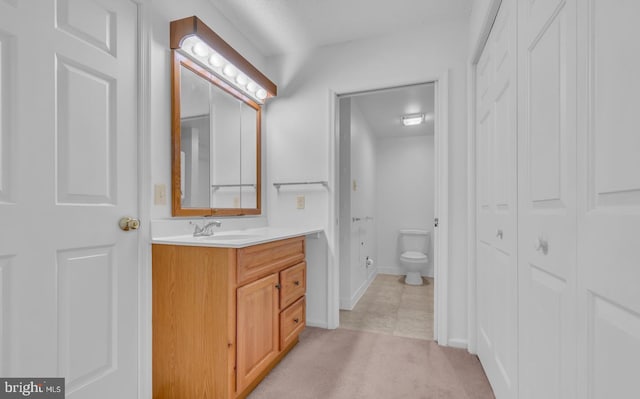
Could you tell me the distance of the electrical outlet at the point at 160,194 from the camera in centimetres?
155

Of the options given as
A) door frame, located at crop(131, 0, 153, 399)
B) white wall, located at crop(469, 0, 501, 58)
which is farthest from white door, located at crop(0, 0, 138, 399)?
white wall, located at crop(469, 0, 501, 58)

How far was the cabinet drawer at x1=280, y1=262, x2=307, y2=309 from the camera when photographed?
1.86m

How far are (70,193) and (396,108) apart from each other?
125 inches

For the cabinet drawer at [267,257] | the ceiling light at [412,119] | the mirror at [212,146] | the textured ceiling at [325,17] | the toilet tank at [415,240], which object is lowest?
the toilet tank at [415,240]

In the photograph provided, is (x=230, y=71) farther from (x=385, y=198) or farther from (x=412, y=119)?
(x=385, y=198)

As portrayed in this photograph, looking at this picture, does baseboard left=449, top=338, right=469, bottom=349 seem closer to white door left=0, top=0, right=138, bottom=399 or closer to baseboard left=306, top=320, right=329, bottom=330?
baseboard left=306, top=320, right=329, bottom=330

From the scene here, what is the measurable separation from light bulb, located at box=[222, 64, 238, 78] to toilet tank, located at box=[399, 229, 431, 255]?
10.7 feet

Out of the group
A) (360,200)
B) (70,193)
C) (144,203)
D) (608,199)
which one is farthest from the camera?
(360,200)

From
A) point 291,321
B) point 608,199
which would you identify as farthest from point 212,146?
point 608,199

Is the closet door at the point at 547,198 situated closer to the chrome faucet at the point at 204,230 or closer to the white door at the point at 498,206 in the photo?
the white door at the point at 498,206

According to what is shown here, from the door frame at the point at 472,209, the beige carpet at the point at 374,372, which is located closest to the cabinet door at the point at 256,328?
the beige carpet at the point at 374,372

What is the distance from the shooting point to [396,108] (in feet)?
11.3

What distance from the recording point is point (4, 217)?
3.20 ft

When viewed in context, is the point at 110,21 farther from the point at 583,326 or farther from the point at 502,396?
the point at 502,396
